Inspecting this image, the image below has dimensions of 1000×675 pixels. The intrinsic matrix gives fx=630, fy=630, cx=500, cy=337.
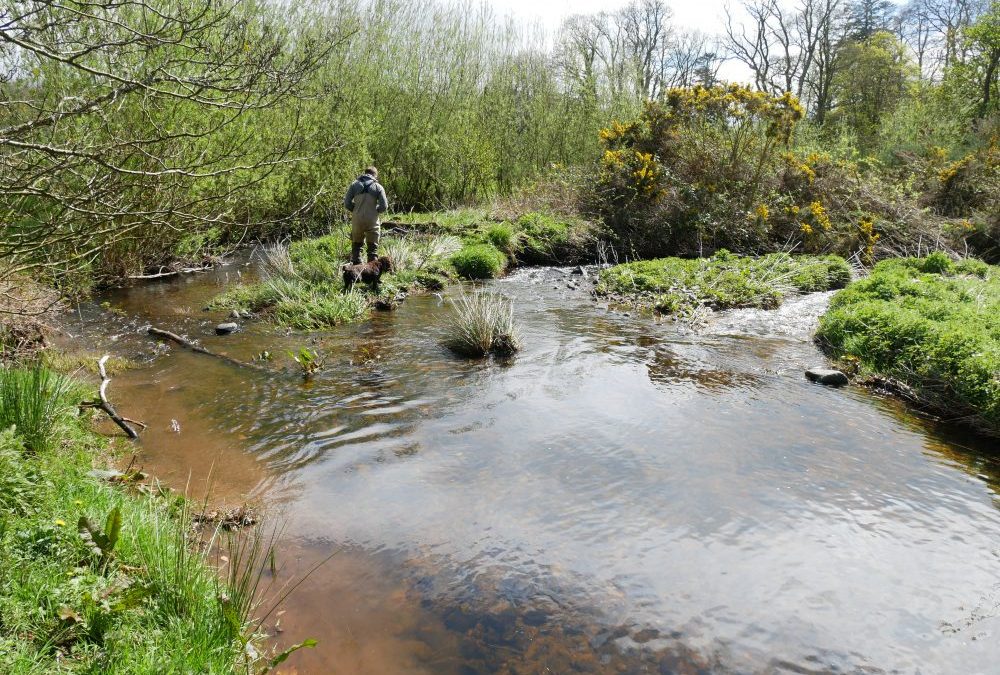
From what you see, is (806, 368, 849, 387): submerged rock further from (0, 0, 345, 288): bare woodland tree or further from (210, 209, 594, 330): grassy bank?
(210, 209, 594, 330): grassy bank

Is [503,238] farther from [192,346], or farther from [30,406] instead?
[30,406]

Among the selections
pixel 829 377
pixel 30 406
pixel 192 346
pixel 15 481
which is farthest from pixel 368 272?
pixel 15 481

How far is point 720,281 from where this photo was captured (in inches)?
470

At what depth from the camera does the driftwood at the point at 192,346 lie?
7.73m

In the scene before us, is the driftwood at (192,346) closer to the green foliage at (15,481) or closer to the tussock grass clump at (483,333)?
the tussock grass clump at (483,333)

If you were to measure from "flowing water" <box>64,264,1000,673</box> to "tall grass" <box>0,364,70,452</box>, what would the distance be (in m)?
0.85

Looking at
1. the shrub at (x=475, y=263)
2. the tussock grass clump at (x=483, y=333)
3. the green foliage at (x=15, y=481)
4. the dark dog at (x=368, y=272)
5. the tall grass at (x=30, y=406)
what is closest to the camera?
the green foliage at (x=15, y=481)

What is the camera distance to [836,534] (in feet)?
14.6

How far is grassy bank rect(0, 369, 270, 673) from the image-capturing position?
2.50 metres

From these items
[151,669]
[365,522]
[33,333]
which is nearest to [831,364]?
[365,522]

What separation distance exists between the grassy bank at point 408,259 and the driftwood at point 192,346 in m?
1.53

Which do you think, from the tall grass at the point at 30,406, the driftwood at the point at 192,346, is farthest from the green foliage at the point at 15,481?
the driftwood at the point at 192,346

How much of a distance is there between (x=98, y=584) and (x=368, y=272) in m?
8.91

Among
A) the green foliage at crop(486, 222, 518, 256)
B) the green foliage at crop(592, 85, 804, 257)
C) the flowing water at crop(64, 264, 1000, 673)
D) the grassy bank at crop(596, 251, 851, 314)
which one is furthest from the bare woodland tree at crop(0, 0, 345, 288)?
the green foliage at crop(592, 85, 804, 257)
